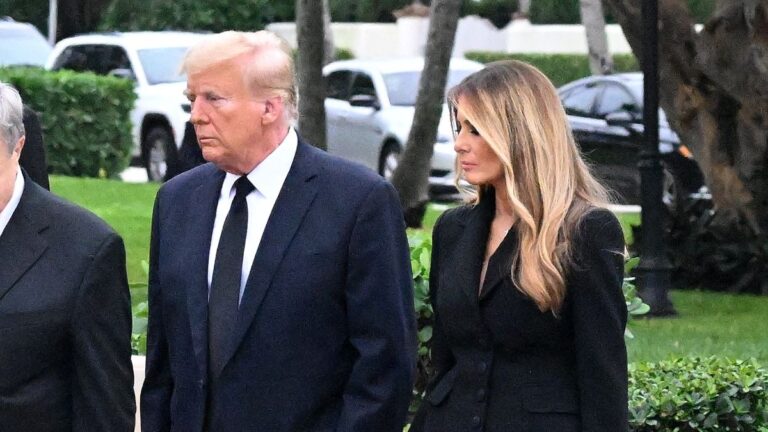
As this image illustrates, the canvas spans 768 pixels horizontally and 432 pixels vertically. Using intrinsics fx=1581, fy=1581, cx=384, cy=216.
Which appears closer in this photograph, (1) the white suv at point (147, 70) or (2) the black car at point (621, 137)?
(2) the black car at point (621, 137)

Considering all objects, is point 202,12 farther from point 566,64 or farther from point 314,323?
point 314,323

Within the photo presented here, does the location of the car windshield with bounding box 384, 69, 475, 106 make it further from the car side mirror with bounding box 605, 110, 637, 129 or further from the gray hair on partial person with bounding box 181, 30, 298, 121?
the gray hair on partial person with bounding box 181, 30, 298, 121

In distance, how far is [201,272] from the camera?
3830 millimetres

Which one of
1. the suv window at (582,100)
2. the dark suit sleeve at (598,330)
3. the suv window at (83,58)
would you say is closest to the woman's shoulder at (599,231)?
the dark suit sleeve at (598,330)

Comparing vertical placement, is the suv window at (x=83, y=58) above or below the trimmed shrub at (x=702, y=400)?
below

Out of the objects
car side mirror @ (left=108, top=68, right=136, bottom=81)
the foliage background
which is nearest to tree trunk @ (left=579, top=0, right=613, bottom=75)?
the foliage background

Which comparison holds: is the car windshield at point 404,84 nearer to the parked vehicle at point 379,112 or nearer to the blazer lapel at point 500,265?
the parked vehicle at point 379,112

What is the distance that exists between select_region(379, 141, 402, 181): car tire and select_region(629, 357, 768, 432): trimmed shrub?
12.3 meters

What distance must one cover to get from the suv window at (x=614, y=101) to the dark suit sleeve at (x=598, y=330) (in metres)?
14.2

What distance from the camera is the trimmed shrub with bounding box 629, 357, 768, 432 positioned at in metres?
6.14

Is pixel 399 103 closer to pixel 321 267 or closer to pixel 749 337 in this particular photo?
pixel 749 337

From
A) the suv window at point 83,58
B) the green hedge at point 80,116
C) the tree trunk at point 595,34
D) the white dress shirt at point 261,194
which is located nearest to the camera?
the white dress shirt at point 261,194

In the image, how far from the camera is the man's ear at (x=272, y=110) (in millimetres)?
3811

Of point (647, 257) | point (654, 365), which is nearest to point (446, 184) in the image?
point (647, 257)
